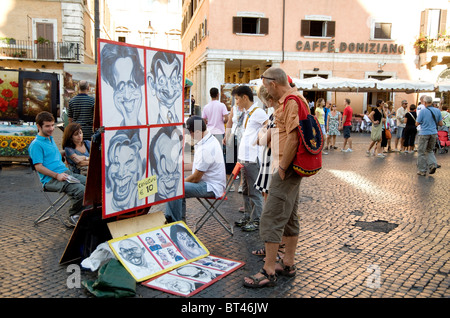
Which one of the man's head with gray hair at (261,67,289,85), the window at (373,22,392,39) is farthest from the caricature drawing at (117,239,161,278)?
the window at (373,22,392,39)

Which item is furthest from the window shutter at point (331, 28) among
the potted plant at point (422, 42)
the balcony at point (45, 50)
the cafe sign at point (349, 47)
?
the balcony at point (45, 50)

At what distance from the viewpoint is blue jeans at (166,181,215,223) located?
14.8 feet

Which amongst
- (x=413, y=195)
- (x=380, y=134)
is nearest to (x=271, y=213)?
(x=413, y=195)

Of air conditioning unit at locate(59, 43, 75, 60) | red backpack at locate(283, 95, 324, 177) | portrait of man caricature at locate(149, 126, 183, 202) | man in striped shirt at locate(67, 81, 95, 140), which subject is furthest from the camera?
air conditioning unit at locate(59, 43, 75, 60)

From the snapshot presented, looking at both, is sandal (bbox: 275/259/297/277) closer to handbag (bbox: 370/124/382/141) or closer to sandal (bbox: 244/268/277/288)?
sandal (bbox: 244/268/277/288)

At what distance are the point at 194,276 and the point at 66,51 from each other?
24447 millimetres

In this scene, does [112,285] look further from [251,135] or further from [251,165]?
[251,135]

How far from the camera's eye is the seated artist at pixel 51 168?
4832 millimetres

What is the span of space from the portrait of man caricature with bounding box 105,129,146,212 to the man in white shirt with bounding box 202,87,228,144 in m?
4.87

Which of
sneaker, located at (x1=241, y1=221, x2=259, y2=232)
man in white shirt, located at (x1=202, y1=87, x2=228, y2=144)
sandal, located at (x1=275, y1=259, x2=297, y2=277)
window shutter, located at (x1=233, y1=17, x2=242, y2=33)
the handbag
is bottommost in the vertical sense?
sandal, located at (x1=275, y1=259, x2=297, y2=277)

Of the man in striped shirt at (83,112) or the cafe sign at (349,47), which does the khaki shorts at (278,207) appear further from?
the cafe sign at (349,47)

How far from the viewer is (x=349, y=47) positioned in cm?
2405

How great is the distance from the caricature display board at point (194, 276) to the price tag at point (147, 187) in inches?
→ 31.1
